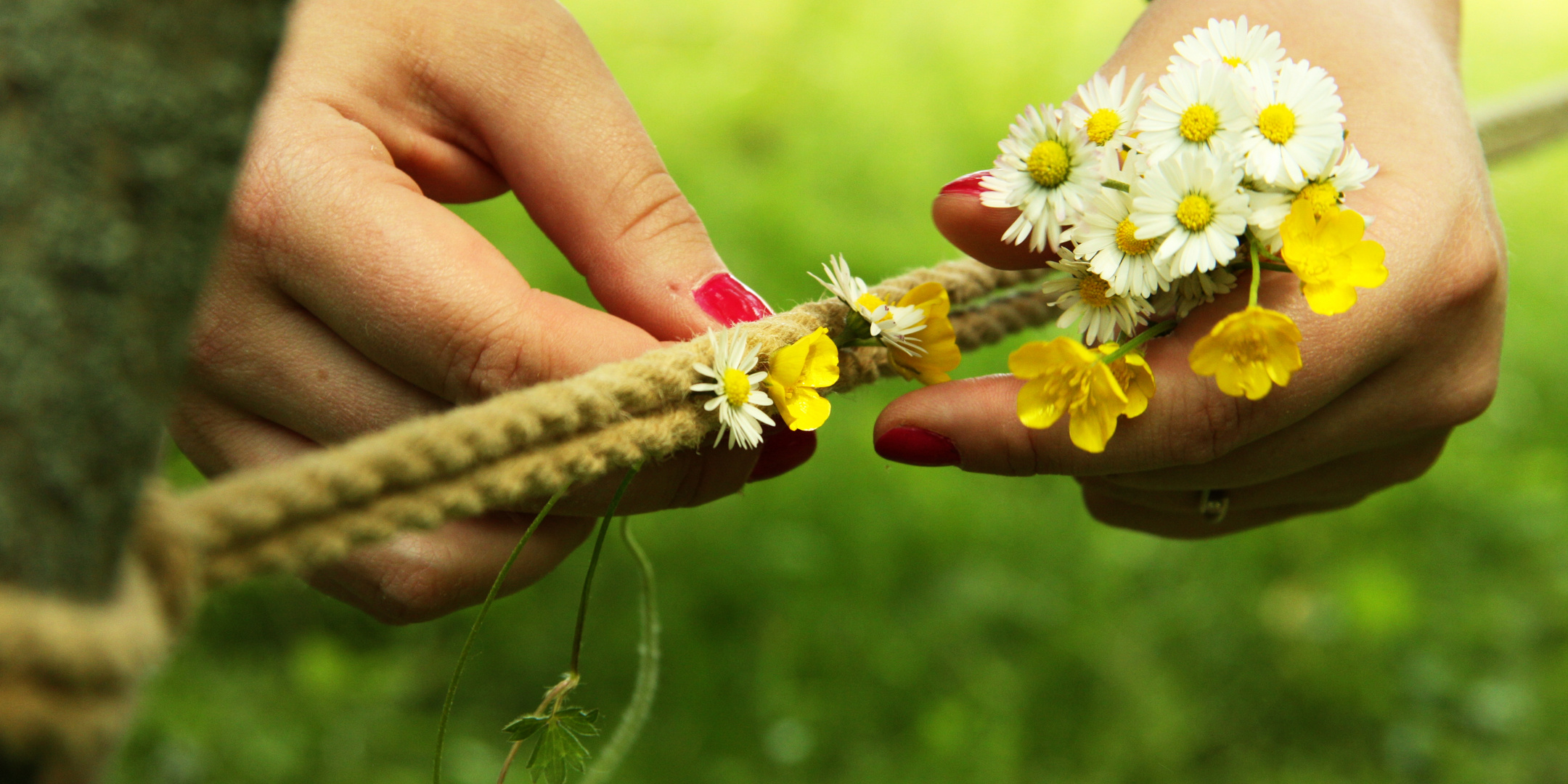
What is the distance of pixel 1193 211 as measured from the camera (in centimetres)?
75

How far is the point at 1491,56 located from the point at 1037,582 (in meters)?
3.93

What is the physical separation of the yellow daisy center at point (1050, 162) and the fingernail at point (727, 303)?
27cm

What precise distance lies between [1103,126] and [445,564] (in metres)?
0.74

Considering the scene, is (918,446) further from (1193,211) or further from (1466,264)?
(1466,264)

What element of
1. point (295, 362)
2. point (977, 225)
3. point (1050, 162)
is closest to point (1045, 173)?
point (1050, 162)

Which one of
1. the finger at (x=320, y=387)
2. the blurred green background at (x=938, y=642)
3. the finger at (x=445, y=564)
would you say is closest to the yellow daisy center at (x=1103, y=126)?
the finger at (x=320, y=387)

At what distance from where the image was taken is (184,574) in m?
0.43

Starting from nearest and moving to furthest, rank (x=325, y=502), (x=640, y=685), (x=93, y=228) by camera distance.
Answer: (x=93, y=228)
(x=325, y=502)
(x=640, y=685)

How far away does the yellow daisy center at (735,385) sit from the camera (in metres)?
0.83

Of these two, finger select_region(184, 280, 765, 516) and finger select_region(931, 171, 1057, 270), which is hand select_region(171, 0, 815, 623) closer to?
finger select_region(184, 280, 765, 516)

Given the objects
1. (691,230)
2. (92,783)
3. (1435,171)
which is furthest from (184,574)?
(1435,171)

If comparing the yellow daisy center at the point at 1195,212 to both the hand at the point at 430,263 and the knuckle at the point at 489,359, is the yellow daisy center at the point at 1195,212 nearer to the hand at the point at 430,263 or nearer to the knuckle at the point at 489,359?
the hand at the point at 430,263

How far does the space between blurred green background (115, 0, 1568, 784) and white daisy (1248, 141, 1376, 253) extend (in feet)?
4.34

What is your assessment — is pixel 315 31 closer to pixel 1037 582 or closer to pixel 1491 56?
pixel 1037 582
